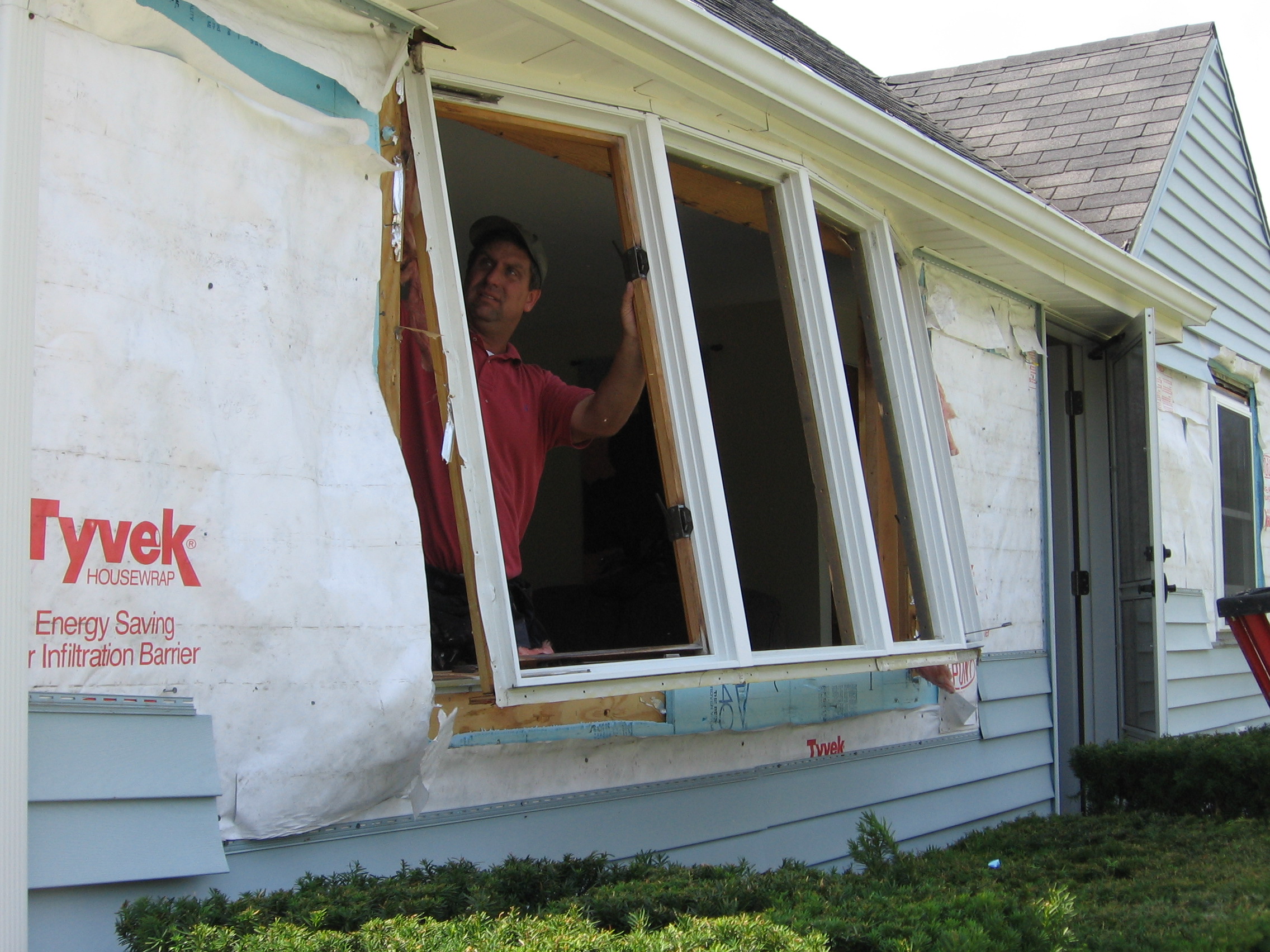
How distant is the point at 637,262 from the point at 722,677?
4.26 ft

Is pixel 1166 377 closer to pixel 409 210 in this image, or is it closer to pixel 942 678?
pixel 942 678

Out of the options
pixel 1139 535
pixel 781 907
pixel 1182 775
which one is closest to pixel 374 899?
pixel 781 907

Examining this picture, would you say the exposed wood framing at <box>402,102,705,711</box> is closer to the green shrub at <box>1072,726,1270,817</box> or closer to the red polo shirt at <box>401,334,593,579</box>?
the red polo shirt at <box>401,334,593,579</box>

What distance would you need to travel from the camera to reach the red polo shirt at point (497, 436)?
369 centimetres

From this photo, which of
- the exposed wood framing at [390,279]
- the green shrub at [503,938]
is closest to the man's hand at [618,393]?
the exposed wood framing at [390,279]

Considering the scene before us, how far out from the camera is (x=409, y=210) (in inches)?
125

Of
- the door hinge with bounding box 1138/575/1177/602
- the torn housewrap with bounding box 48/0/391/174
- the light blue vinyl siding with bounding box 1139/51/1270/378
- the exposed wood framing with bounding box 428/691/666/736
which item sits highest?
the light blue vinyl siding with bounding box 1139/51/1270/378

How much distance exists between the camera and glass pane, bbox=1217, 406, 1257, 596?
850 cm

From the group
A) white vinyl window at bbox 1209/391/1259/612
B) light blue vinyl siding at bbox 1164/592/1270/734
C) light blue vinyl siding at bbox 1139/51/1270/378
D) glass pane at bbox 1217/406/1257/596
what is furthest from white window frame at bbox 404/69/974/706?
glass pane at bbox 1217/406/1257/596

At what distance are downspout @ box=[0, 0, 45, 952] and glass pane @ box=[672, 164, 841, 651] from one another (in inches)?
196

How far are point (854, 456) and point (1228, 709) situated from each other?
5587mm

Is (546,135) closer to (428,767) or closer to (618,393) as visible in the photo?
(618,393)

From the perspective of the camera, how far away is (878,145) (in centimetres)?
453

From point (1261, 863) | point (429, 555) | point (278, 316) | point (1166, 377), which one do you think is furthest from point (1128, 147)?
point (278, 316)
